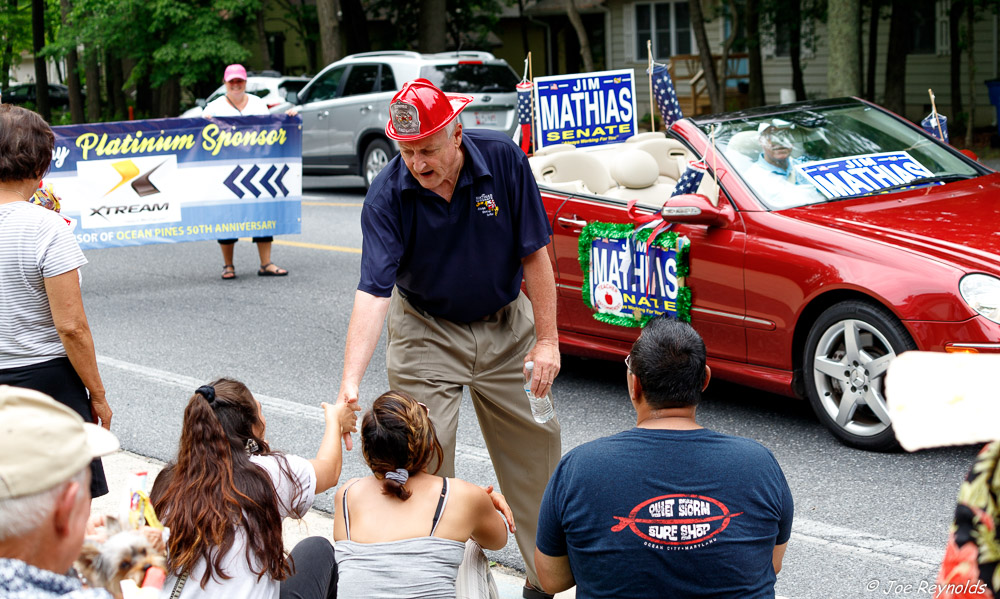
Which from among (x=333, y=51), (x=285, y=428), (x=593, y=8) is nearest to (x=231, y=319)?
(x=285, y=428)

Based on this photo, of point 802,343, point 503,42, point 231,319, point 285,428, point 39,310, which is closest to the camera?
point 39,310

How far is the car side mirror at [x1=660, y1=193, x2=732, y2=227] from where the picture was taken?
5598mm

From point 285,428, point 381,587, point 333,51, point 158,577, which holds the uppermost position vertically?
point 333,51

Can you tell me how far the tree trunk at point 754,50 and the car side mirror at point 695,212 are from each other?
17.1 m

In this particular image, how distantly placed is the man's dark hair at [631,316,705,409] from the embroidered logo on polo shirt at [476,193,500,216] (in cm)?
118

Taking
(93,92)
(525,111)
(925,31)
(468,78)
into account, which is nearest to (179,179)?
(525,111)

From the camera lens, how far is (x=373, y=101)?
15758 mm

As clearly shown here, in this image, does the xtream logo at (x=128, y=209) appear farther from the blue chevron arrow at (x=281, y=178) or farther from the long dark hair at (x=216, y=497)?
the long dark hair at (x=216, y=497)

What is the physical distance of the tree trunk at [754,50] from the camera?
2180 cm

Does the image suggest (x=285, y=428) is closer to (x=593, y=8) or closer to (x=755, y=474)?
(x=755, y=474)

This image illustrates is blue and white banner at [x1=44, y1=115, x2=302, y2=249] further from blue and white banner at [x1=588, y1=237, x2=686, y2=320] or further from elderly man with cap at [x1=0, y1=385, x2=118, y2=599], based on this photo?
elderly man with cap at [x1=0, y1=385, x2=118, y2=599]

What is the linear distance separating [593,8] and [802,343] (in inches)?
1037

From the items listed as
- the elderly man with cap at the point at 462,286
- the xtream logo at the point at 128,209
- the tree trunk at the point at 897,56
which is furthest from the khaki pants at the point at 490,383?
the tree trunk at the point at 897,56

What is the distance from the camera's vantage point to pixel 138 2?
83.4 feet
